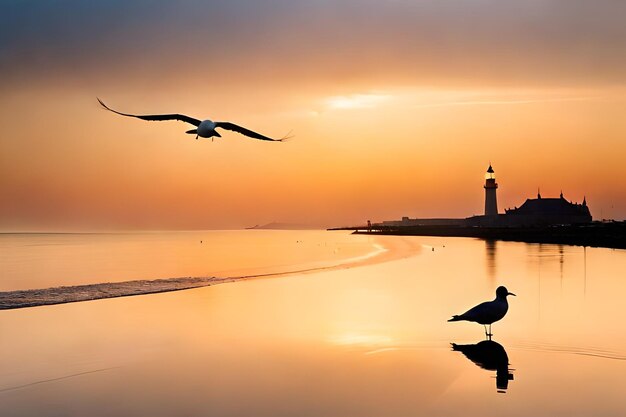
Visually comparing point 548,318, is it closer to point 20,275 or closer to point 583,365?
point 583,365

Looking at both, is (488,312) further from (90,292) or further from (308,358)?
(90,292)

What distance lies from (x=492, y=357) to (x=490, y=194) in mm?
188504

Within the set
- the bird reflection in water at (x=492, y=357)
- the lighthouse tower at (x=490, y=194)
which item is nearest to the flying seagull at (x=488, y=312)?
the bird reflection in water at (x=492, y=357)

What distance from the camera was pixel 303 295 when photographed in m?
23.5

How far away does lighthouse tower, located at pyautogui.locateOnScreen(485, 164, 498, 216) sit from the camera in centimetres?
18912

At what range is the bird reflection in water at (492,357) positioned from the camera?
9.92 m

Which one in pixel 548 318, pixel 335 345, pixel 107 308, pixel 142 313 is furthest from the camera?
pixel 107 308

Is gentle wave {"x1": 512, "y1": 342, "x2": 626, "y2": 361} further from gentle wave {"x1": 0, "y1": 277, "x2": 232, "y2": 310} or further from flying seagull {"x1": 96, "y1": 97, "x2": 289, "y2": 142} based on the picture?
gentle wave {"x1": 0, "y1": 277, "x2": 232, "y2": 310}

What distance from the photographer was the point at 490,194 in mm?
193500

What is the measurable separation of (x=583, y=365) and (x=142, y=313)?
1284cm

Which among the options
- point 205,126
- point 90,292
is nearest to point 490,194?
point 90,292

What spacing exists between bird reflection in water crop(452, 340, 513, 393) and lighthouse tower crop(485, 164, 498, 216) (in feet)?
598

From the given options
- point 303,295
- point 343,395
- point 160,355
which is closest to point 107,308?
point 303,295

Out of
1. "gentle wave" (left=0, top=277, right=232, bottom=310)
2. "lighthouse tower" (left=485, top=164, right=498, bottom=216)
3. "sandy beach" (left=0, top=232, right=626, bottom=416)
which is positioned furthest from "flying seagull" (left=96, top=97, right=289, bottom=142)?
"lighthouse tower" (left=485, top=164, right=498, bottom=216)
